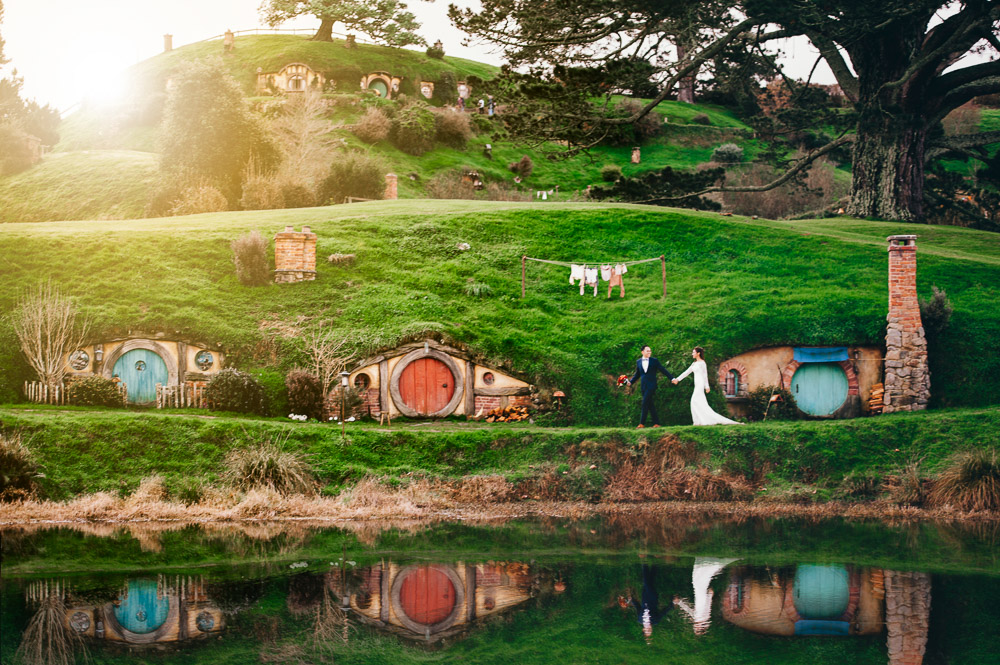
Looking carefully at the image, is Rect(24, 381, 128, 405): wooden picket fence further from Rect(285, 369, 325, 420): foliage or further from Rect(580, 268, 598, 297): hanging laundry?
Rect(580, 268, 598, 297): hanging laundry

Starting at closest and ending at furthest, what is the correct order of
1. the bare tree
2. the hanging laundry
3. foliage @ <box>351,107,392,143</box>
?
the bare tree, the hanging laundry, foliage @ <box>351,107,392,143</box>

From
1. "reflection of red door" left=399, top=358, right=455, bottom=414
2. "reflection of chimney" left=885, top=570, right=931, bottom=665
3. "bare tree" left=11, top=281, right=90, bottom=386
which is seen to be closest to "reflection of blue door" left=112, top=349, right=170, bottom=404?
"bare tree" left=11, top=281, right=90, bottom=386

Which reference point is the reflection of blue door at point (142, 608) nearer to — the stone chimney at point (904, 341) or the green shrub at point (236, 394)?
the green shrub at point (236, 394)

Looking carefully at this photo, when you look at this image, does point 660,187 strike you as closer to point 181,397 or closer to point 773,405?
point 773,405

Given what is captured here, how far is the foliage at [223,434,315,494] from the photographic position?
62.1 feet

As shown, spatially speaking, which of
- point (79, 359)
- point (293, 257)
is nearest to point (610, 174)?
point (293, 257)

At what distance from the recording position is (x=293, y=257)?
90.6ft

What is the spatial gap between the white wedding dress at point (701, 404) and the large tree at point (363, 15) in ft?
182

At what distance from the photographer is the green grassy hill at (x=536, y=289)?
24219 mm

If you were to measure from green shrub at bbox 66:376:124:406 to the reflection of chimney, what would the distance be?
62.2 ft

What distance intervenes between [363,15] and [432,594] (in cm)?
6542

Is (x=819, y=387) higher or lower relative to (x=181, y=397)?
higher

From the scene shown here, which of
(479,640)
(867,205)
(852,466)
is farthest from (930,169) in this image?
(479,640)

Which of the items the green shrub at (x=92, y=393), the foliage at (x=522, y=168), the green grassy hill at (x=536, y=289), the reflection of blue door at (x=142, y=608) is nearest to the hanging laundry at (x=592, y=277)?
the green grassy hill at (x=536, y=289)
